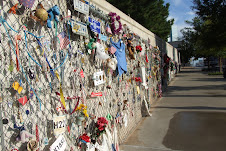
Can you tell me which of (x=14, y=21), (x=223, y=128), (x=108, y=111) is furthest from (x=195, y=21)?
(x=14, y=21)

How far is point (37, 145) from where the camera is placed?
2.10 meters

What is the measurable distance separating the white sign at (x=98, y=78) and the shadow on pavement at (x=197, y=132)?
2078 millimetres

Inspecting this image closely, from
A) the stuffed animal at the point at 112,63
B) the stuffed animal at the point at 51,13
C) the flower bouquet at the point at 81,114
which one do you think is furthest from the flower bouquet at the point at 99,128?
the stuffed animal at the point at 51,13

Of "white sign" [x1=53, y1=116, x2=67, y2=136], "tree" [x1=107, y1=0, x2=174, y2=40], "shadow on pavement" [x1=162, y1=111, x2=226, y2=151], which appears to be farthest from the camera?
"tree" [x1=107, y1=0, x2=174, y2=40]

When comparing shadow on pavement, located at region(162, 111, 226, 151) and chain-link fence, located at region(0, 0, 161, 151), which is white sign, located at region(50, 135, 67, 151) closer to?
chain-link fence, located at region(0, 0, 161, 151)

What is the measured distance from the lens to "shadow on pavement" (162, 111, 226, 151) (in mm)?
4248

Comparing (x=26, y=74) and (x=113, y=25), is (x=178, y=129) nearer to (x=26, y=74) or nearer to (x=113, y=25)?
Result: (x=113, y=25)

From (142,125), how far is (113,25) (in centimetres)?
308

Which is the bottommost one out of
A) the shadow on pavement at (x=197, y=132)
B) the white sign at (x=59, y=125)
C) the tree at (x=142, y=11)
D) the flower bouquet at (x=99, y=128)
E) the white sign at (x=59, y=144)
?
the shadow on pavement at (x=197, y=132)

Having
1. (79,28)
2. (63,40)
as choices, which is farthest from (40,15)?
(79,28)

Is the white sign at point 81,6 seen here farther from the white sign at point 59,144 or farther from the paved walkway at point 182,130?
the paved walkway at point 182,130

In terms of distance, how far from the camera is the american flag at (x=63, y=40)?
258 cm

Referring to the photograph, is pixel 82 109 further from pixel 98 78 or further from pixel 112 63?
pixel 112 63

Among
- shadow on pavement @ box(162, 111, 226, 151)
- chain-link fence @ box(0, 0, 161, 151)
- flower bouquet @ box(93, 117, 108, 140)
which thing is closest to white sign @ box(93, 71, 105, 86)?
chain-link fence @ box(0, 0, 161, 151)
